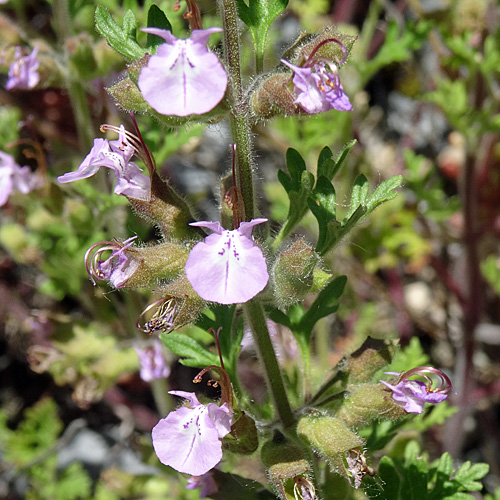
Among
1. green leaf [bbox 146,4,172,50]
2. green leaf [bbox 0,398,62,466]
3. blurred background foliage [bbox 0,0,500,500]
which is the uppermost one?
green leaf [bbox 146,4,172,50]

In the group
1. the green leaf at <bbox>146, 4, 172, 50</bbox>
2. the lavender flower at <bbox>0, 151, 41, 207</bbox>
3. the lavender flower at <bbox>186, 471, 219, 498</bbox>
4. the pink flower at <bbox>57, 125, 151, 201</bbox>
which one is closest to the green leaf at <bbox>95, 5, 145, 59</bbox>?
the green leaf at <bbox>146, 4, 172, 50</bbox>

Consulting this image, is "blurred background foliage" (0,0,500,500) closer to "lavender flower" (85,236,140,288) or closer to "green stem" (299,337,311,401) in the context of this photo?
"green stem" (299,337,311,401)

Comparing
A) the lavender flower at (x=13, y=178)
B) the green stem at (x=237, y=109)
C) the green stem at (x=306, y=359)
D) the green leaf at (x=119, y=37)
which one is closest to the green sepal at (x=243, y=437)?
the green stem at (x=306, y=359)

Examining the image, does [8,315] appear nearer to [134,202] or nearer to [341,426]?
[134,202]

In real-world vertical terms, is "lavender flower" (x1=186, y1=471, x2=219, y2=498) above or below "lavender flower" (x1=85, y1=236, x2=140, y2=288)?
below

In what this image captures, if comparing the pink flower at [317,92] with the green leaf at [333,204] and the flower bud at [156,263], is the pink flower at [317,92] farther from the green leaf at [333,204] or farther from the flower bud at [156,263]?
the flower bud at [156,263]

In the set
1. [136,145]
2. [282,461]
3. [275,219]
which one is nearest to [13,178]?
[275,219]

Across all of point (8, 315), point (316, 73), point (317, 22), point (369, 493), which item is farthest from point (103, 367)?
point (317, 22)
